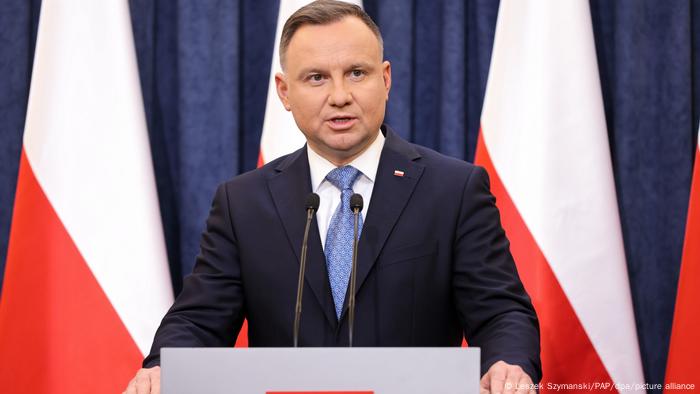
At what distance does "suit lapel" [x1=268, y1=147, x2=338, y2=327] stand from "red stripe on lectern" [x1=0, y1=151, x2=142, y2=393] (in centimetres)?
92

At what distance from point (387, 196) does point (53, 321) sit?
1358mm

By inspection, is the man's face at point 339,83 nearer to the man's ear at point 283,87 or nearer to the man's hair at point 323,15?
the man's hair at point 323,15

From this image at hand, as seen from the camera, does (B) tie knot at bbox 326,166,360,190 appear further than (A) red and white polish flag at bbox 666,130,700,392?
No

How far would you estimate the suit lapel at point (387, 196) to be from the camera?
211 centimetres

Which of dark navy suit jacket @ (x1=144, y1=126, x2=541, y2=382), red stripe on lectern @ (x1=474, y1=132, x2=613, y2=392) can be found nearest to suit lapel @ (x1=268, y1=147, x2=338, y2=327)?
dark navy suit jacket @ (x1=144, y1=126, x2=541, y2=382)

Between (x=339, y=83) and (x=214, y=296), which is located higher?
(x=339, y=83)

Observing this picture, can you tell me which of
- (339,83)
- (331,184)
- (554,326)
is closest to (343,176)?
(331,184)

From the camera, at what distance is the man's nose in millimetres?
2170

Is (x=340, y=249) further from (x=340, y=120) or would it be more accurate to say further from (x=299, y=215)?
(x=340, y=120)

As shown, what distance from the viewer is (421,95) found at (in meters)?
3.36

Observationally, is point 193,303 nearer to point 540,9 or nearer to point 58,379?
point 58,379

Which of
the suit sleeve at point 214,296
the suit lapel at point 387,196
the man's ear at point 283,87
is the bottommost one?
the suit sleeve at point 214,296

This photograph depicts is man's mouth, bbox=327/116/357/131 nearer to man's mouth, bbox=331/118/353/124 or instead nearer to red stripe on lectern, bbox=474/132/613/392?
man's mouth, bbox=331/118/353/124

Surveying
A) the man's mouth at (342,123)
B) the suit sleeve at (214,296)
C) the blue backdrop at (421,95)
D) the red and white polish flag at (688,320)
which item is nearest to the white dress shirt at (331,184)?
the man's mouth at (342,123)
